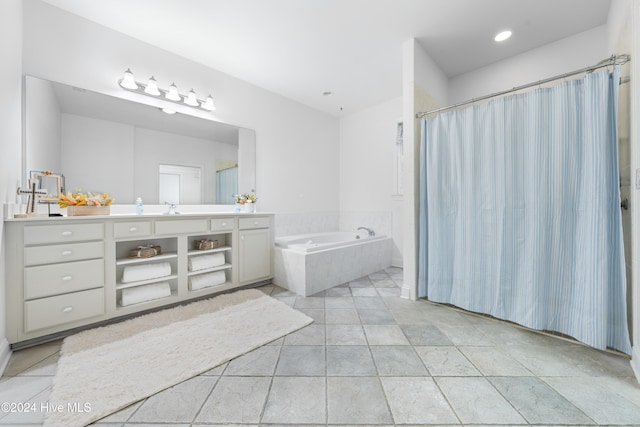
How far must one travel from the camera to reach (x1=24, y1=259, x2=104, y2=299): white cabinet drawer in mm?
1580

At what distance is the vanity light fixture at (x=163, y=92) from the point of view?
2.26 meters

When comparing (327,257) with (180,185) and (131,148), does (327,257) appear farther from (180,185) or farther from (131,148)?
(131,148)

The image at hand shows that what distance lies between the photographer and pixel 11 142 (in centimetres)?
162

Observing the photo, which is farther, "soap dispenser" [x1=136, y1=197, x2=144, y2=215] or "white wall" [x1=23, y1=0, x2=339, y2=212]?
"soap dispenser" [x1=136, y1=197, x2=144, y2=215]

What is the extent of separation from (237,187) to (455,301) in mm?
2625

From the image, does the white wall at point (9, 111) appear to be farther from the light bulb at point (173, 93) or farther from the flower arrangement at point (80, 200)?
the light bulb at point (173, 93)

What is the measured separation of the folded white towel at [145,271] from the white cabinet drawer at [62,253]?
26cm

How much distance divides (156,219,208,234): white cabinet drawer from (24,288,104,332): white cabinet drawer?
23.7 inches

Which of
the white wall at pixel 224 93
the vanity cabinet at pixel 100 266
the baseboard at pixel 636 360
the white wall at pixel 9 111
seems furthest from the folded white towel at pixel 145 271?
the baseboard at pixel 636 360

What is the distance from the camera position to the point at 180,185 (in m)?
2.64

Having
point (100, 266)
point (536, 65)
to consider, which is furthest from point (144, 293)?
point (536, 65)

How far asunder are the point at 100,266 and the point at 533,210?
3176 millimetres

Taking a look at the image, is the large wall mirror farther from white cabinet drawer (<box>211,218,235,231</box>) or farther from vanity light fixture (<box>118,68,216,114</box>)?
white cabinet drawer (<box>211,218,235,231</box>)

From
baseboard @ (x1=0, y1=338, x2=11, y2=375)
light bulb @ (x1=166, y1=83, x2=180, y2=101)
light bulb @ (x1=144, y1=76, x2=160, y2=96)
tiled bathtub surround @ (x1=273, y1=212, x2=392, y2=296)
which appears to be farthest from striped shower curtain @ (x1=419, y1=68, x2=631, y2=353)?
baseboard @ (x1=0, y1=338, x2=11, y2=375)
